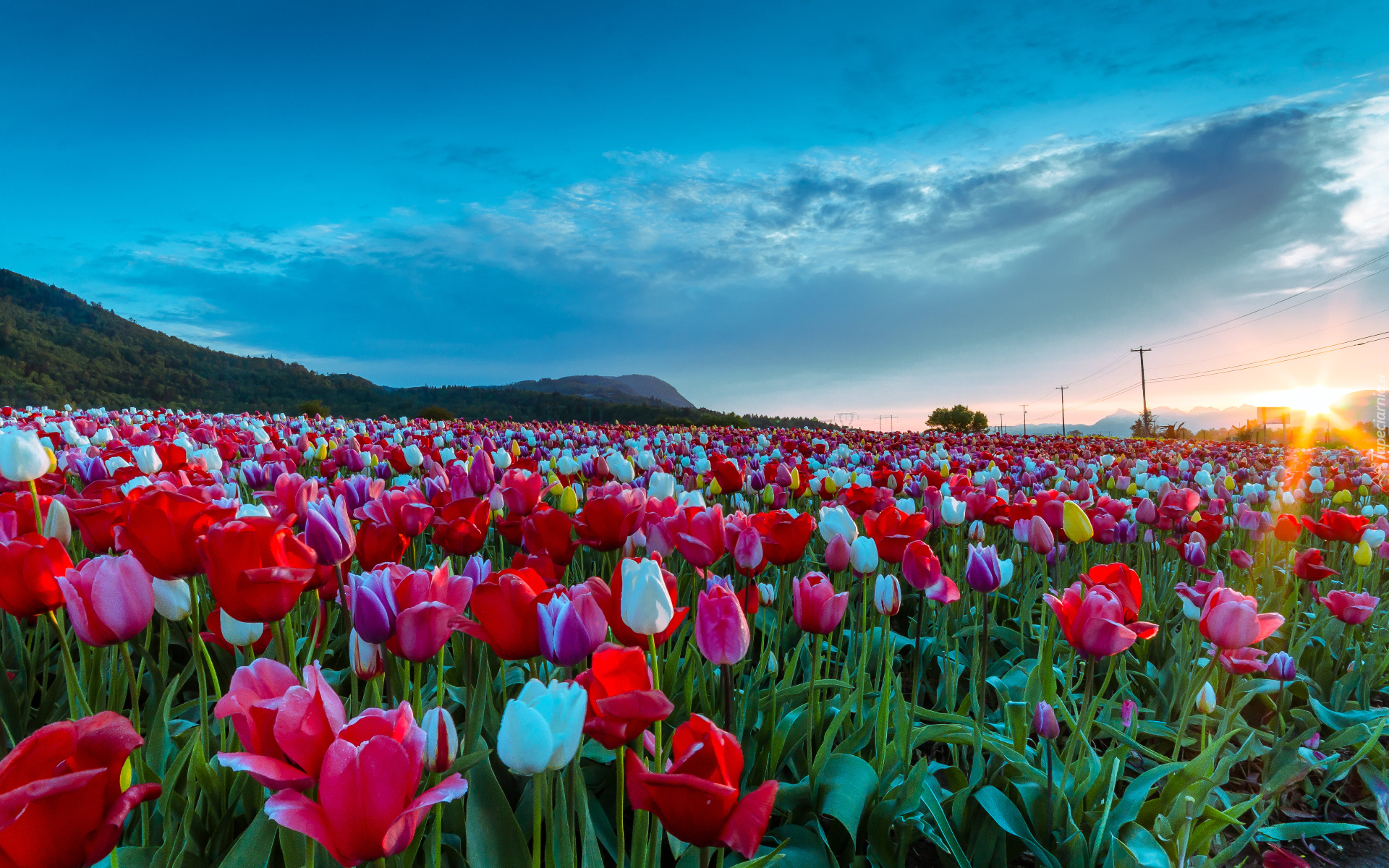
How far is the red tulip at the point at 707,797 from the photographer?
40.3 inches

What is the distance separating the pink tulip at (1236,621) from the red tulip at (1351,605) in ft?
5.72

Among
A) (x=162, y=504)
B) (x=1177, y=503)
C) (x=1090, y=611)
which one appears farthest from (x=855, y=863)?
(x=1177, y=503)

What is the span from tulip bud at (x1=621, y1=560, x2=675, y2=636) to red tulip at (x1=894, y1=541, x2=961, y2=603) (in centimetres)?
120

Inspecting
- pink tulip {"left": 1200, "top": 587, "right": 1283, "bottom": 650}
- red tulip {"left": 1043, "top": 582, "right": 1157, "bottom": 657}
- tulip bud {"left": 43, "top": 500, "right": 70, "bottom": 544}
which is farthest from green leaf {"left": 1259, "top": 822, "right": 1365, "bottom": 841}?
tulip bud {"left": 43, "top": 500, "right": 70, "bottom": 544}

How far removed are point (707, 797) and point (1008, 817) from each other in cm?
168

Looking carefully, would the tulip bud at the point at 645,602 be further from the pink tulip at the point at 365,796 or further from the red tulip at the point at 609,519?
the red tulip at the point at 609,519

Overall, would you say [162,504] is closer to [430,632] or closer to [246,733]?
[430,632]

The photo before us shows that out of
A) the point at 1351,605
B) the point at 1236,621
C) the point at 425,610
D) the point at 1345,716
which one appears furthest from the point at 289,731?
the point at 1345,716

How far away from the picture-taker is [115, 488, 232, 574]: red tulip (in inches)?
63.4

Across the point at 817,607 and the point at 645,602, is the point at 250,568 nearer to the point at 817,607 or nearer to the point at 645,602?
the point at 645,602

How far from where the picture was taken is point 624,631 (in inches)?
63.0

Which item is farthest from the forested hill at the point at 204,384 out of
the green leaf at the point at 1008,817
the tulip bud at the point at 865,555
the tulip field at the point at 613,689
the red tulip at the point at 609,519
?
the green leaf at the point at 1008,817

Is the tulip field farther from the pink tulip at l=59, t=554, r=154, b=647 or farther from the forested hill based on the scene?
the forested hill

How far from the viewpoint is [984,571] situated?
248 cm
